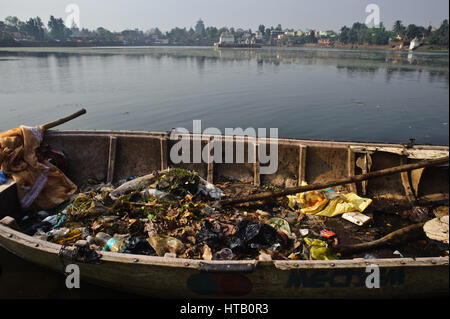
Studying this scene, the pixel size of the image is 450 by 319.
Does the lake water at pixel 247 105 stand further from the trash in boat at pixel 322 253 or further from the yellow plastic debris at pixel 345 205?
the trash in boat at pixel 322 253

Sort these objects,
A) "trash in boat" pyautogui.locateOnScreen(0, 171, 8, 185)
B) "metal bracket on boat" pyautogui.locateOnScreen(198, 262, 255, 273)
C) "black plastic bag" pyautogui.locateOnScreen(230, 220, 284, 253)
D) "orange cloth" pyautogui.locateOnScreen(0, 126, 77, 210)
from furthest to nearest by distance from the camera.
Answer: "orange cloth" pyautogui.locateOnScreen(0, 126, 77, 210) < "trash in boat" pyautogui.locateOnScreen(0, 171, 8, 185) < "black plastic bag" pyautogui.locateOnScreen(230, 220, 284, 253) < "metal bracket on boat" pyautogui.locateOnScreen(198, 262, 255, 273)

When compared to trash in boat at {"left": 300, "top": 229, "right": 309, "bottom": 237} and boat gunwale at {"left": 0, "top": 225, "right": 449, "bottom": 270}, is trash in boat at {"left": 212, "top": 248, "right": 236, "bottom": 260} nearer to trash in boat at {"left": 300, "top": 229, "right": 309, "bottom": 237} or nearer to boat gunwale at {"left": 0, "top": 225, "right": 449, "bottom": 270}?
boat gunwale at {"left": 0, "top": 225, "right": 449, "bottom": 270}

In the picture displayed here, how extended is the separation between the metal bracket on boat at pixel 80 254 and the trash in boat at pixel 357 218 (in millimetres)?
3901

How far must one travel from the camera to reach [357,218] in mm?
4887

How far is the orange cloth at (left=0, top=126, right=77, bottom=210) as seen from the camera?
4.97m

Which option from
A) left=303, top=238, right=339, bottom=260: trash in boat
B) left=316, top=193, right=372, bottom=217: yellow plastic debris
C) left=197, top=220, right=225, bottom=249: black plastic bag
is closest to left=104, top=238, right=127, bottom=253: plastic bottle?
left=197, top=220, right=225, bottom=249: black plastic bag

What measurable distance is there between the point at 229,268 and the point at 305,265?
0.78 metres

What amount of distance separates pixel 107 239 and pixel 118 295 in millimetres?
791

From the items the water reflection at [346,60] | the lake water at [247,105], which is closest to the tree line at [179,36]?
the water reflection at [346,60]

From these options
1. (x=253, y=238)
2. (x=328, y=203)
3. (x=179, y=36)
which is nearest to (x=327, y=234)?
(x=328, y=203)

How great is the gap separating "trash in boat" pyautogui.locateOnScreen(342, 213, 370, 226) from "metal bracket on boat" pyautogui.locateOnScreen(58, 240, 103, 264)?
3.90m
